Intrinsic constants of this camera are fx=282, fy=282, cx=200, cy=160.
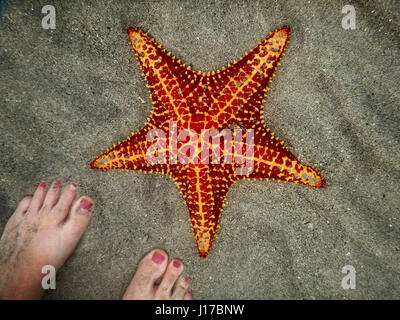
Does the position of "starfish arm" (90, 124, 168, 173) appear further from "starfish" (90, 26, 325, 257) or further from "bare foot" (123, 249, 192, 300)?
"bare foot" (123, 249, 192, 300)

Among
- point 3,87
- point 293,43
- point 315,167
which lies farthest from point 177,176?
point 3,87

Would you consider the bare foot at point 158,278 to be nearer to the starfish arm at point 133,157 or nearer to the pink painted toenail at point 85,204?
the pink painted toenail at point 85,204

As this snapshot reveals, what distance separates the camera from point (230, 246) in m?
2.84

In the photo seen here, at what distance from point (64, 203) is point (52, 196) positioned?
0.47 feet

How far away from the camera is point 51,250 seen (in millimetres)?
2930

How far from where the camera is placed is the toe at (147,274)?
9.45 feet

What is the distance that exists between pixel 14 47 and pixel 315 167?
3.14 m

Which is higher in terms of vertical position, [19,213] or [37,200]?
[37,200]

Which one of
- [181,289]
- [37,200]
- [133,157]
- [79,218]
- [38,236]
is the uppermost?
[133,157]

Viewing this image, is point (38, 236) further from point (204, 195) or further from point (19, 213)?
point (204, 195)

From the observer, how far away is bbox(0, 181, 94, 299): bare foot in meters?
2.90

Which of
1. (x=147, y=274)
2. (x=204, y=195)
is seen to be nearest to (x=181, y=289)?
(x=147, y=274)

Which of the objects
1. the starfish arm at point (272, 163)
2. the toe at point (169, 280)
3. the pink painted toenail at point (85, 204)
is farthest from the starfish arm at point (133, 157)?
the toe at point (169, 280)

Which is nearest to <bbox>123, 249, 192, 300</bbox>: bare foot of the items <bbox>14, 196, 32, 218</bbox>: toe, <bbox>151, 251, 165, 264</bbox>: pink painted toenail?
<bbox>151, 251, 165, 264</bbox>: pink painted toenail
